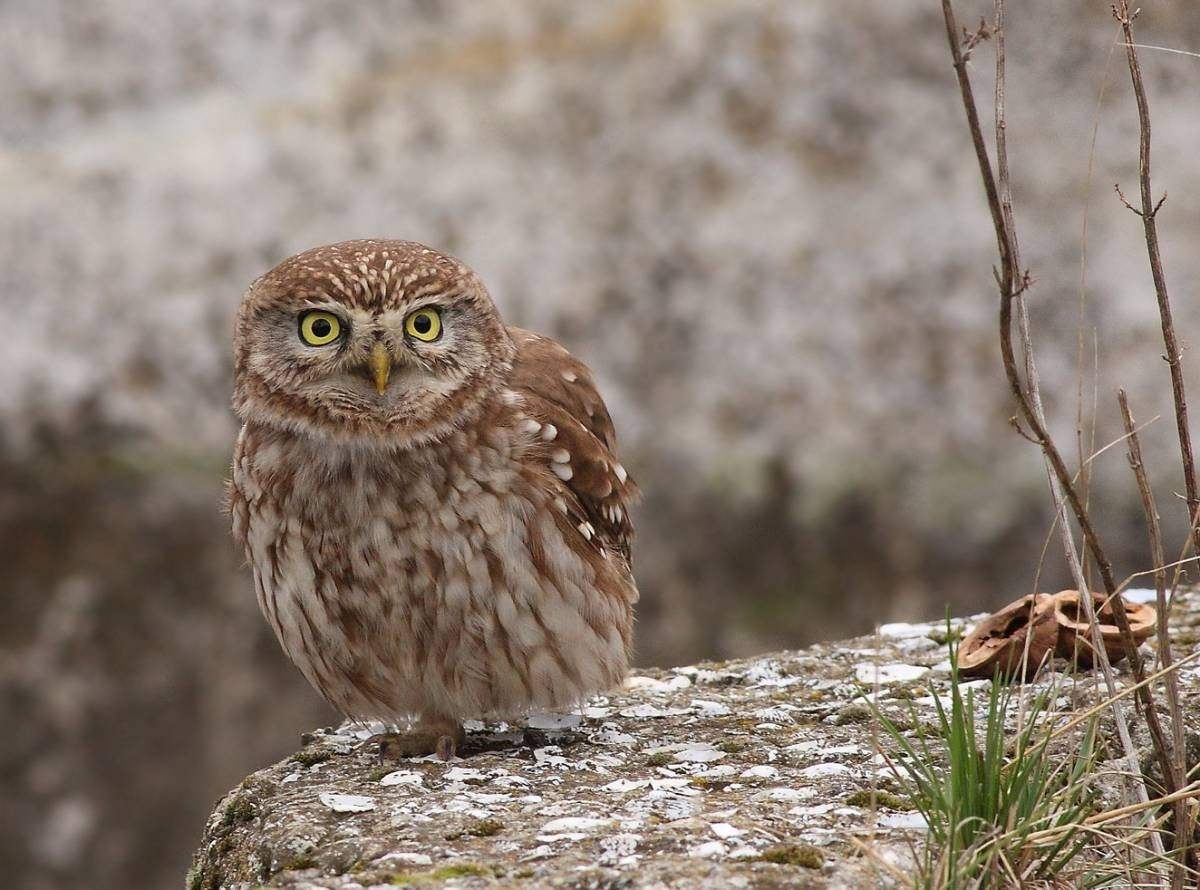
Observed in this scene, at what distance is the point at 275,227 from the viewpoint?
25.0 ft

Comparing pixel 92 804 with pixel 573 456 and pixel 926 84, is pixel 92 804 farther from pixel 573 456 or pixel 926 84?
pixel 926 84

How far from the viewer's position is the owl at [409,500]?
3.79 m

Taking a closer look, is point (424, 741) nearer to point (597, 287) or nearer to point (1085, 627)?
point (1085, 627)

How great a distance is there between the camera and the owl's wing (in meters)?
4.09

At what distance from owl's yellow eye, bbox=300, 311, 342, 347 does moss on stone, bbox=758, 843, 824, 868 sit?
164 centimetres

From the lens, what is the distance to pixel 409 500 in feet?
12.6

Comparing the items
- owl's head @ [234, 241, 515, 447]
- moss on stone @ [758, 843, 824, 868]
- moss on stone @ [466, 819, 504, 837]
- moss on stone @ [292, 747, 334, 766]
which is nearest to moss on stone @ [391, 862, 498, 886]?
moss on stone @ [466, 819, 504, 837]

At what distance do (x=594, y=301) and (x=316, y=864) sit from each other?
4.59m

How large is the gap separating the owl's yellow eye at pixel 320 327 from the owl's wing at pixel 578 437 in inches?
22.2

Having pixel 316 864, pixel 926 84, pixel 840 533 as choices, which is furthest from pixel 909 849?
pixel 926 84

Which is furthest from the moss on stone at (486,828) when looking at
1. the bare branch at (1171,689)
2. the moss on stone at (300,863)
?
the bare branch at (1171,689)

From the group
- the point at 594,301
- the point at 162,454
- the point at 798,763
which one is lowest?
the point at 798,763

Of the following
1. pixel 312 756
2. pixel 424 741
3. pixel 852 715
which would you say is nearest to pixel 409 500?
pixel 424 741

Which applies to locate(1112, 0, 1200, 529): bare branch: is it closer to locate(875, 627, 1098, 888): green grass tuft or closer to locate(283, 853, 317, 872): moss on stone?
A: locate(875, 627, 1098, 888): green grass tuft
